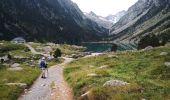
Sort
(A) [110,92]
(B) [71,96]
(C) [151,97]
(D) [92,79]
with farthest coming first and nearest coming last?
(D) [92,79], (B) [71,96], (A) [110,92], (C) [151,97]

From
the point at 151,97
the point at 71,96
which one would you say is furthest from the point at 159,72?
the point at 151,97

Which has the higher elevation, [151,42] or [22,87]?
[151,42]

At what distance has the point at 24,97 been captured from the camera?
1372 inches

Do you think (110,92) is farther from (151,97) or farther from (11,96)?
(11,96)

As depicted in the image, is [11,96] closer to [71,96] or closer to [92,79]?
[71,96]

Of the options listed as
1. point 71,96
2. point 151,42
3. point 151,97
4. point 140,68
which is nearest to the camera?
point 151,97

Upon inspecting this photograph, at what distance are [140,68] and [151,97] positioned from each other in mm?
21846

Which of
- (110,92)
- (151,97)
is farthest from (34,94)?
(151,97)

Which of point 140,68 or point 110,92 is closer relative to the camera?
point 110,92

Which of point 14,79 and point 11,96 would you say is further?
point 14,79

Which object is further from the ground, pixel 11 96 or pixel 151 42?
pixel 151 42

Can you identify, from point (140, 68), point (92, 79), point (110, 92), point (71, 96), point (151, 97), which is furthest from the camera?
point (140, 68)

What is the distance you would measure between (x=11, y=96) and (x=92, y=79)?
839 cm

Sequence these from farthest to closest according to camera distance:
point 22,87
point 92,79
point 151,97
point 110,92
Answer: point 22,87
point 92,79
point 110,92
point 151,97
